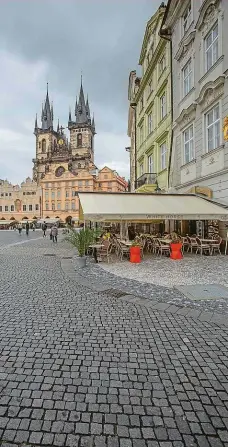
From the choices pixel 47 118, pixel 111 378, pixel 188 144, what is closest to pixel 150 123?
pixel 188 144

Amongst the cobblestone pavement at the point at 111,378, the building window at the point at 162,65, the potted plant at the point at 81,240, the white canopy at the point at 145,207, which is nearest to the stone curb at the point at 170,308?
the cobblestone pavement at the point at 111,378

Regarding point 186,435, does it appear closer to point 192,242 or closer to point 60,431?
point 60,431

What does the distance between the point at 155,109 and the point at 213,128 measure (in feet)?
33.4

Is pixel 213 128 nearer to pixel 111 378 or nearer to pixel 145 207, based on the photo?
pixel 145 207

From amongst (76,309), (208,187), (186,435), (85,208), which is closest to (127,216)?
(85,208)

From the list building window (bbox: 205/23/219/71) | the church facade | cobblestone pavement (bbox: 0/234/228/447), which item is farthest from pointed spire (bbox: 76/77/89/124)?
cobblestone pavement (bbox: 0/234/228/447)

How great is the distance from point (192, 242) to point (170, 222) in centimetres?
616

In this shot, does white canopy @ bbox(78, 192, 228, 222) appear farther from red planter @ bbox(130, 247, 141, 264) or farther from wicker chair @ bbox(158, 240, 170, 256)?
wicker chair @ bbox(158, 240, 170, 256)

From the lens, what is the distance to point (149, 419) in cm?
235

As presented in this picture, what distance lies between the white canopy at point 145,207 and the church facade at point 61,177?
6345cm

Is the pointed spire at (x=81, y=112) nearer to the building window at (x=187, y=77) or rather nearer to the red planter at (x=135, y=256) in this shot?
the building window at (x=187, y=77)

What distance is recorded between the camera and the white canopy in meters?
11.0

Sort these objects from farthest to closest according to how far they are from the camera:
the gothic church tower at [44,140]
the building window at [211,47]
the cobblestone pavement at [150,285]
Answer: the gothic church tower at [44,140] < the building window at [211,47] < the cobblestone pavement at [150,285]

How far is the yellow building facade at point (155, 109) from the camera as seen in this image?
19875mm
